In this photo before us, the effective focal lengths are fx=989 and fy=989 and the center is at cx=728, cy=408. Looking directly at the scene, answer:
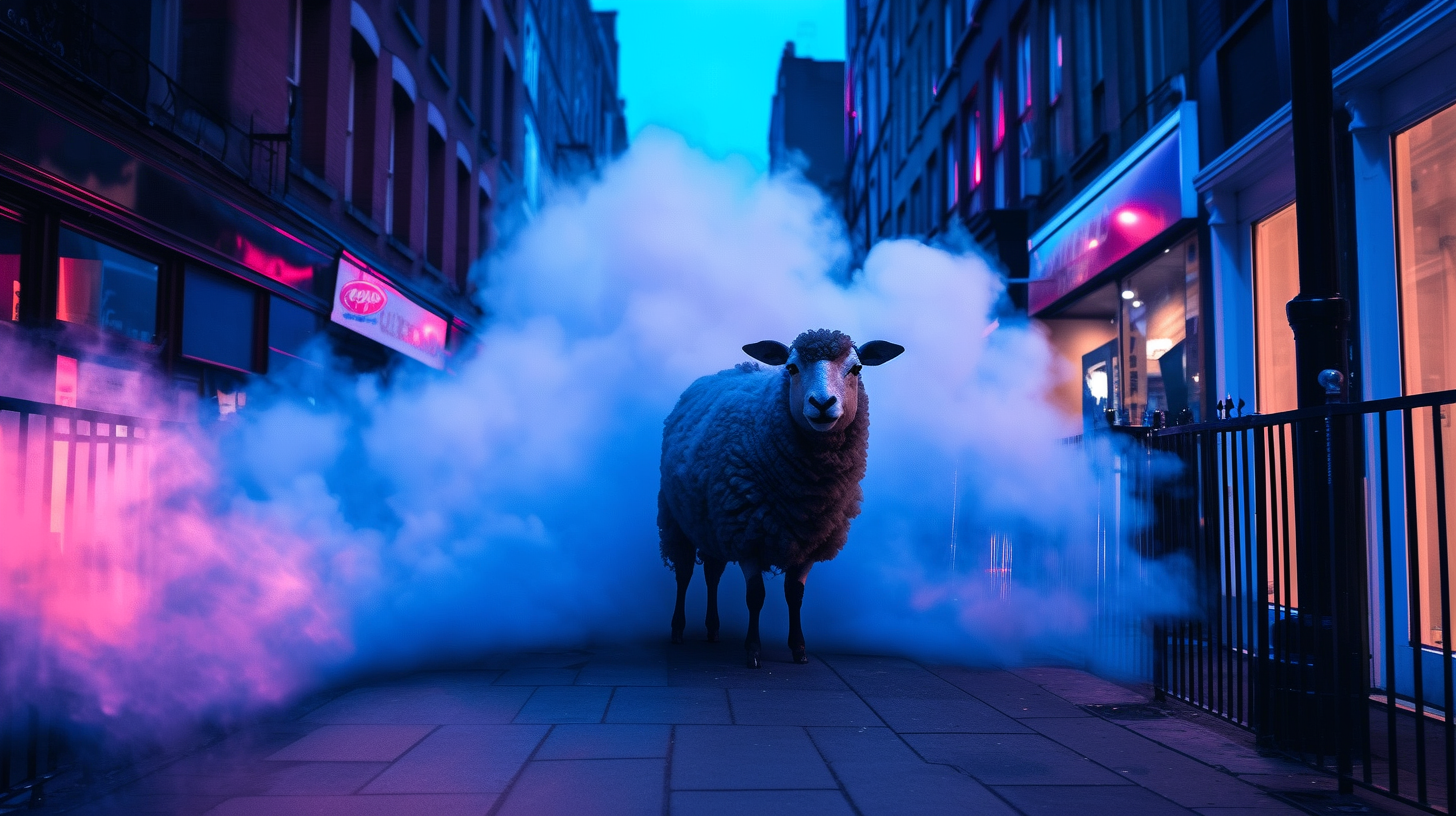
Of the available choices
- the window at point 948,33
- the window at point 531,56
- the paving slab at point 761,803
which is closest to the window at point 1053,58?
the window at point 948,33

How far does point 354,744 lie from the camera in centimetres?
467

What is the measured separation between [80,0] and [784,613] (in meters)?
7.54

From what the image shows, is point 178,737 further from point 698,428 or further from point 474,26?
point 474,26

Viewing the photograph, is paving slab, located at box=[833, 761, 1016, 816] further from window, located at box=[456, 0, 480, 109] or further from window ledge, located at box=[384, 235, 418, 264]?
window, located at box=[456, 0, 480, 109]

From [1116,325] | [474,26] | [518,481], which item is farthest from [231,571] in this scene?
[474,26]

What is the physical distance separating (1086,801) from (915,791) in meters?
0.67

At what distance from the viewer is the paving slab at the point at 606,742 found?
4.52m

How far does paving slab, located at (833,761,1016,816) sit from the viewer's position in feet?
12.5

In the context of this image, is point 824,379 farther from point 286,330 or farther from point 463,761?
point 286,330

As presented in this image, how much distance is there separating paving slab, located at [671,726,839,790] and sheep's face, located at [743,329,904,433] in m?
2.11

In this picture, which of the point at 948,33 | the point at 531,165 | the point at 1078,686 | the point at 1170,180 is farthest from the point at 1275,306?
the point at 531,165

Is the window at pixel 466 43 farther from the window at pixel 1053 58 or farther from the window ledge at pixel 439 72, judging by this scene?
the window at pixel 1053 58

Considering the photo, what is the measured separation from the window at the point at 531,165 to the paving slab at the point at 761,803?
71.5 feet

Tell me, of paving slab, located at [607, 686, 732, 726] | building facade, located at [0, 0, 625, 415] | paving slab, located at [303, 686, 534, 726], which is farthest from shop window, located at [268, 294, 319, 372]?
paving slab, located at [607, 686, 732, 726]
